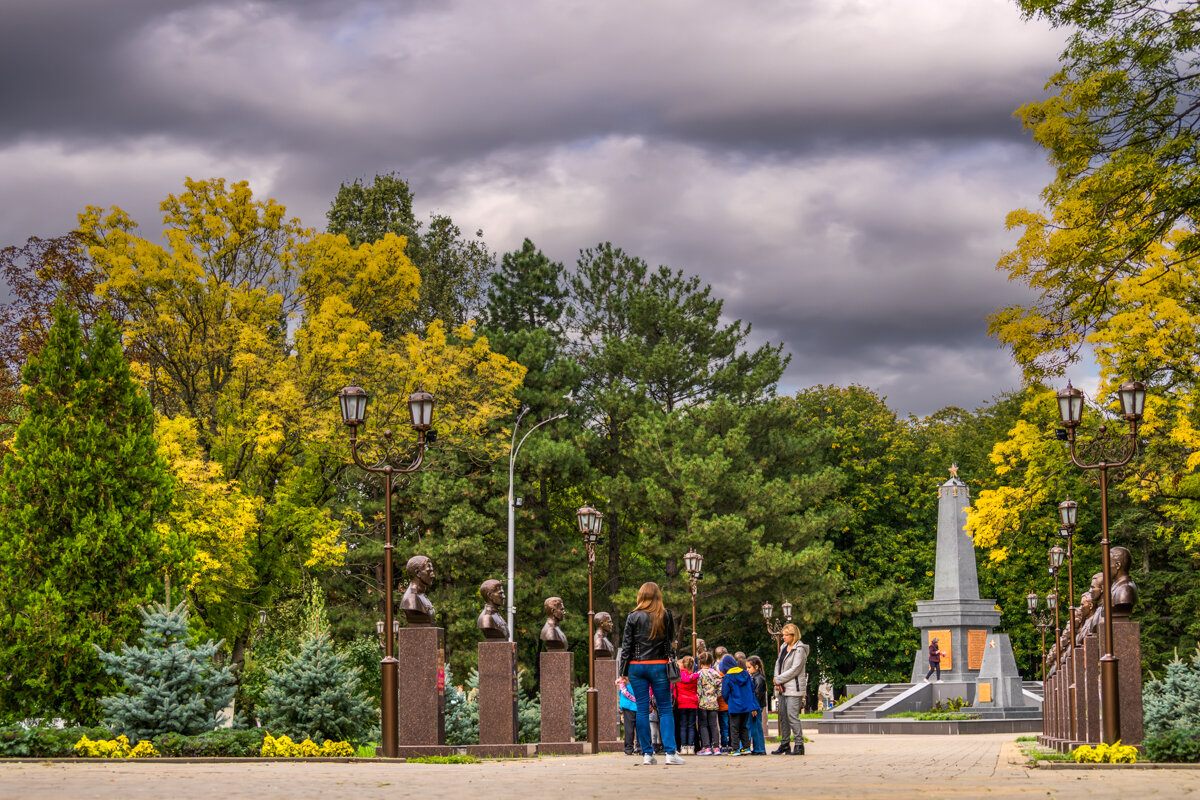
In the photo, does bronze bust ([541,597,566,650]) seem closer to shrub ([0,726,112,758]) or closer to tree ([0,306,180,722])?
tree ([0,306,180,722])

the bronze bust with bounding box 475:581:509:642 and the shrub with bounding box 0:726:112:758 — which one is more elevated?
the bronze bust with bounding box 475:581:509:642

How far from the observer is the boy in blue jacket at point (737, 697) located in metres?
18.3

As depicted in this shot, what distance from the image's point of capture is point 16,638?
16.5m

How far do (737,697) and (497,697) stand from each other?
10.9 ft

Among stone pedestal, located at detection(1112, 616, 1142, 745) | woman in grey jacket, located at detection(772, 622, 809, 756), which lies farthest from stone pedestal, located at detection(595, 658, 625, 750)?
stone pedestal, located at detection(1112, 616, 1142, 745)

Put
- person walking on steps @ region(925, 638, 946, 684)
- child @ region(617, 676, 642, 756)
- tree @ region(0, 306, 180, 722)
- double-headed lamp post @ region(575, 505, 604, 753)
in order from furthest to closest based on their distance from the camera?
person walking on steps @ region(925, 638, 946, 684)
double-headed lamp post @ region(575, 505, 604, 753)
child @ region(617, 676, 642, 756)
tree @ region(0, 306, 180, 722)

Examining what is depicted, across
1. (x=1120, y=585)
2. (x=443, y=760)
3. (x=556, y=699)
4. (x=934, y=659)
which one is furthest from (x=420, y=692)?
(x=934, y=659)

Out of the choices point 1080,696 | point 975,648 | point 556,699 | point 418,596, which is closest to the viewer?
point 418,596

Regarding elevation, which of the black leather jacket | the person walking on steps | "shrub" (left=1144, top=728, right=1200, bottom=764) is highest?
the black leather jacket

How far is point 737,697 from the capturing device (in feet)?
60.4

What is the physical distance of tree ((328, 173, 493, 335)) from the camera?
51.4 m

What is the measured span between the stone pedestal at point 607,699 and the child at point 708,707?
1.96m

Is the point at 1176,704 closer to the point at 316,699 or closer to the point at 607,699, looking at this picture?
the point at 607,699

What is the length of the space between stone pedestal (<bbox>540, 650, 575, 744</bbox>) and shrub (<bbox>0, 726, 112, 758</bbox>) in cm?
652
